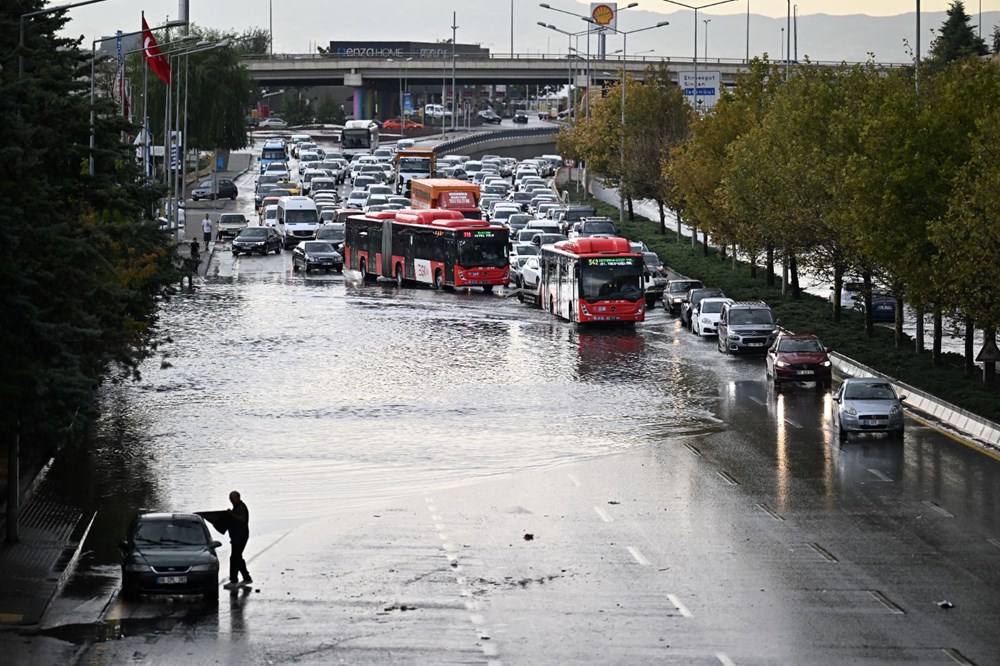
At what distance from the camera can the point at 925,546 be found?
25.5m

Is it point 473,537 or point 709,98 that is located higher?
point 709,98

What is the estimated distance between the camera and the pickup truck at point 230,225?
88.8m

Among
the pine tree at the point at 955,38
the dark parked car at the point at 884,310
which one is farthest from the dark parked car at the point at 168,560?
the pine tree at the point at 955,38

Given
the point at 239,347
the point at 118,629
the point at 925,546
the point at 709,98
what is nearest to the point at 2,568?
the point at 118,629

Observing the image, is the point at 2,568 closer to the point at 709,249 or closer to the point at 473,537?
the point at 473,537

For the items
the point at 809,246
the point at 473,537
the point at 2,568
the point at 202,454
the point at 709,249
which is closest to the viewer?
the point at 2,568

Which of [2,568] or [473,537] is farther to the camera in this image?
[473,537]

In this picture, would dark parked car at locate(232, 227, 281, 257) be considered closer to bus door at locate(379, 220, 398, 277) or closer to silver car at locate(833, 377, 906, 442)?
bus door at locate(379, 220, 398, 277)

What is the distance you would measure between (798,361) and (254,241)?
4189cm

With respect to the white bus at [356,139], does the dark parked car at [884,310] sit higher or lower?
lower

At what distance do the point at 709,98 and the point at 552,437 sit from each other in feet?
285

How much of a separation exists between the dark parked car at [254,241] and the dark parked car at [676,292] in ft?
81.9

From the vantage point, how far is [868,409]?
→ 36.0 meters

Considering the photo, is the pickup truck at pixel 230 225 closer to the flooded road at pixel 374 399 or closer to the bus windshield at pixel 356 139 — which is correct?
the flooded road at pixel 374 399
